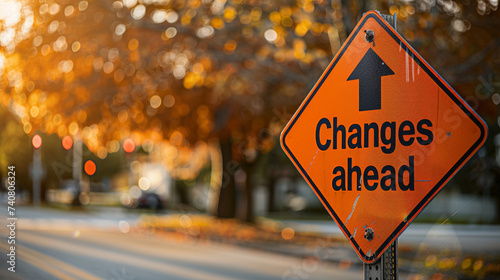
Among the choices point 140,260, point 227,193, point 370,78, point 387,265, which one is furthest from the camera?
point 227,193

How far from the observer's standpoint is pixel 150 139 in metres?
24.2

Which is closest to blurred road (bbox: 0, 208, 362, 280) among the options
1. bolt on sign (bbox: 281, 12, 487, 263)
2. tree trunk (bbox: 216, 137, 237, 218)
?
bolt on sign (bbox: 281, 12, 487, 263)

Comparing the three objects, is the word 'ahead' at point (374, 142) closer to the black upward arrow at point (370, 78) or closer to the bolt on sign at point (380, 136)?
the bolt on sign at point (380, 136)

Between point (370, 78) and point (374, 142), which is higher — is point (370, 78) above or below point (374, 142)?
above

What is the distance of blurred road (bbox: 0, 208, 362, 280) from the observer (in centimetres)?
1140

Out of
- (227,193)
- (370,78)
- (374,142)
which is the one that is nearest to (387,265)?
(374,142)

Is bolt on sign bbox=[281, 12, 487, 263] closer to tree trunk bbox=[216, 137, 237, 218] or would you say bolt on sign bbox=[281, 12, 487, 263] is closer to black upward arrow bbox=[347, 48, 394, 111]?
black upward arrow bbox=[347, 48, 394, 111]

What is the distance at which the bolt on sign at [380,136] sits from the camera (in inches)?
116

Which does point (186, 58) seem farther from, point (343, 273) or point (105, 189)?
point (105, 189)

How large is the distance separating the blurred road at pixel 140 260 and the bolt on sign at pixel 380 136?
21.3 feet

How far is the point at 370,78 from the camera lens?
126 inches

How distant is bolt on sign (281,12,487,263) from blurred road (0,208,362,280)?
21.3 ft

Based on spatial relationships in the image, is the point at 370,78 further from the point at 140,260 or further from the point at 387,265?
the point at 140,260

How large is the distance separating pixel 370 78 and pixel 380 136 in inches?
12.3
